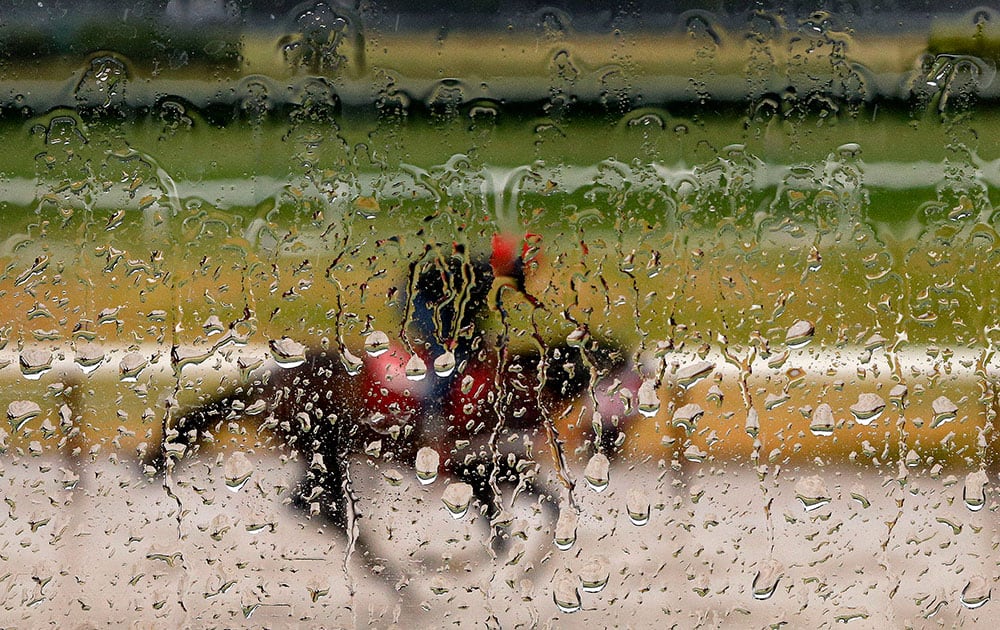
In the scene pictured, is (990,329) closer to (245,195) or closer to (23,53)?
(245,195)

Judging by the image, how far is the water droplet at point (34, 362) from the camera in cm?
95

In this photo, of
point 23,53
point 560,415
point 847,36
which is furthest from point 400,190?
point 847,36

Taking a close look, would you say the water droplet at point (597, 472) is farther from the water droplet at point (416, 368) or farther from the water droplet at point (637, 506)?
the water droplet at point (416, 368)

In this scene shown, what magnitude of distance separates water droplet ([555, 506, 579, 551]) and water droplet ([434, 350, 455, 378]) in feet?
0.68

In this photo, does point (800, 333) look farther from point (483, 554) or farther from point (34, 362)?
point (34, 362)

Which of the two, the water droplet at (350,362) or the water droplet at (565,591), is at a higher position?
the water droplet at (350,362)

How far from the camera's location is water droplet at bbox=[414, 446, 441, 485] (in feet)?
3.17

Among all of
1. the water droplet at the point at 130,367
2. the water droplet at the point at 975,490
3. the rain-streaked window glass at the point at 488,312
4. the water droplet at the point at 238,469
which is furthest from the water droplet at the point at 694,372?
the water droplet at the point at 130,367

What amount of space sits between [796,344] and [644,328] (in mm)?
187

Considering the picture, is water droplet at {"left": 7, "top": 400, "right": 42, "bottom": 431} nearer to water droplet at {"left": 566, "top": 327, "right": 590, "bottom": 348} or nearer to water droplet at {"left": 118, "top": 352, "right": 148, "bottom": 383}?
water droplet at {"left": 118, "top": 352, "right": 148, "bottom": 383}

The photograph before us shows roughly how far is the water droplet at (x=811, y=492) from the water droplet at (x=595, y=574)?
24cm

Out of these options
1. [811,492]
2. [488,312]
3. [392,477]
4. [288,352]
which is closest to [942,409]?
[811,492]

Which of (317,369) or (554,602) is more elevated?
(317,369)

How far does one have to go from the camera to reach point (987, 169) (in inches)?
39.4
